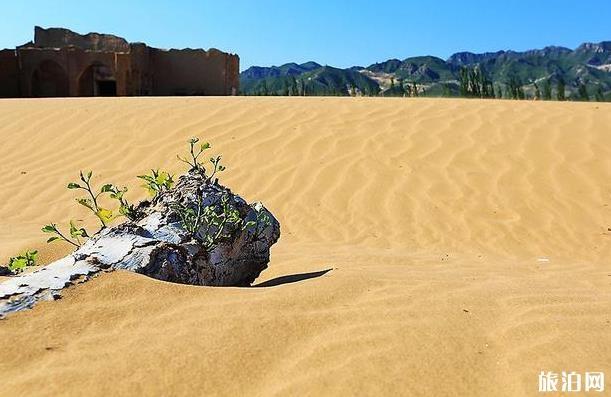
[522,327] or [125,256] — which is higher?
[125,256]

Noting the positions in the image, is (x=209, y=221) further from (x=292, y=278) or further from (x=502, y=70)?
(x=502, y=70)

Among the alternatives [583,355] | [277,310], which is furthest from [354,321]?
[583,355]

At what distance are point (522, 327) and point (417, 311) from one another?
0.37 m

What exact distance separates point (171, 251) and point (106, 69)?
69.5 ft

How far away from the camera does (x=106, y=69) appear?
72.1ft

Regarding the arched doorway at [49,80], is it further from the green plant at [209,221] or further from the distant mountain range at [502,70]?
the distant mountain range at [502,70]

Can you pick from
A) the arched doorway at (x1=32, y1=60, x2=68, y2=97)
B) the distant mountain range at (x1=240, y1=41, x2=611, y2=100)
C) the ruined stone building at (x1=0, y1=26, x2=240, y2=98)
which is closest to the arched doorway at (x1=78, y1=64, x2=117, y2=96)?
the ruined stone building at (x1=0, y1=26, x2=240, y2=98)

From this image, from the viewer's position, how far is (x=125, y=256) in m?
2.42

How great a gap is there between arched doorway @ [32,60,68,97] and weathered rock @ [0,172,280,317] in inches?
824

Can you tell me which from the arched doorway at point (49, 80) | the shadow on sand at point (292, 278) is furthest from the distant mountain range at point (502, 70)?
the shadow on sand at point (292, 278)

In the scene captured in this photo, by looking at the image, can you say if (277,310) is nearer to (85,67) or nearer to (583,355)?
(583,355)

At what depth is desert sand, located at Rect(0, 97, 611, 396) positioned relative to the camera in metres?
1.71

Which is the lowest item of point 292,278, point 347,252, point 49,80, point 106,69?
point 347,252

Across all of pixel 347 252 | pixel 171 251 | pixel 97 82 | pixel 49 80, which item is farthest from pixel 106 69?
pixel 171 251
